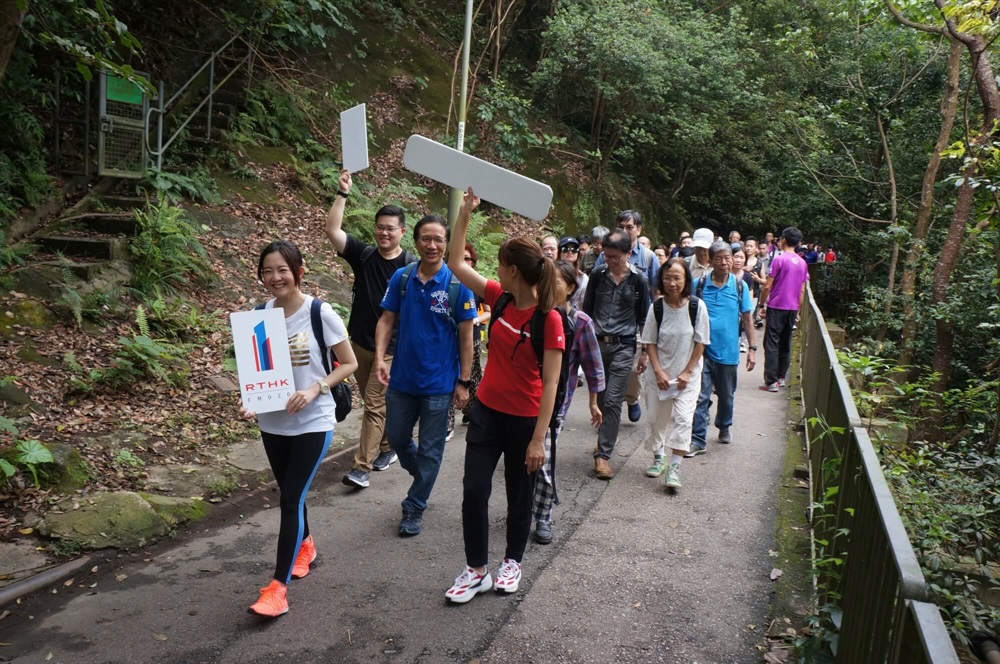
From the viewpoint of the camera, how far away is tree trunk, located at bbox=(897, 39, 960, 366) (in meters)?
12.8

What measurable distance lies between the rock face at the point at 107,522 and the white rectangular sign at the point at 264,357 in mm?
1856

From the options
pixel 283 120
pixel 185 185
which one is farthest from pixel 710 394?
pixel 283 120

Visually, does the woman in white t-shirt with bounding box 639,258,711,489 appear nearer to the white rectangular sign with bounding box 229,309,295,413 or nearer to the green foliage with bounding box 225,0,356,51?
the white rectangular sign with bounding box 229,309,295,413

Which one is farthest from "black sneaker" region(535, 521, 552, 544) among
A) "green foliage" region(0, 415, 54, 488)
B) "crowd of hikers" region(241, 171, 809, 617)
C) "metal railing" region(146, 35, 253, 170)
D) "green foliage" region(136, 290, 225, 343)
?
"metal railing" region(146, 35, 253, 170)

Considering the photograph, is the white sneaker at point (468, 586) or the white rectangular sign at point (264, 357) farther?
the white sneaker at point (468, 586)

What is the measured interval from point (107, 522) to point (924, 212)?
47.5 ft

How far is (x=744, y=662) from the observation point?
3869 mm

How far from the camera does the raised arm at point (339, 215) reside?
16.9ft

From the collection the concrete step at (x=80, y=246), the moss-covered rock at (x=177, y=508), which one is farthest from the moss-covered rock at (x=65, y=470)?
the concrete step at (x=80, y=246)

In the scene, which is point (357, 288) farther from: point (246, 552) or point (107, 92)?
point (107, 92)

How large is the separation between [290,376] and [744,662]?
9.15 ft

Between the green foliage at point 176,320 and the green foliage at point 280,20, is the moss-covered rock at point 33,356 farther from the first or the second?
the green foliage at point 280,20

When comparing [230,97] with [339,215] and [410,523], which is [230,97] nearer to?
[339,215]

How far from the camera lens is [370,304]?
6137 millimetres
